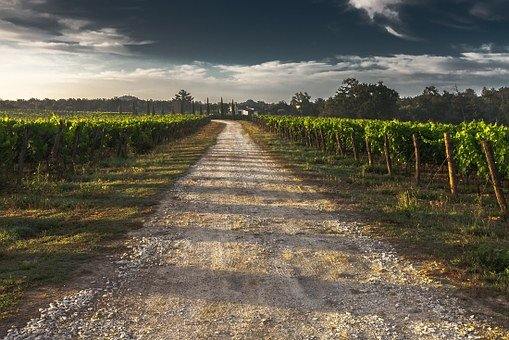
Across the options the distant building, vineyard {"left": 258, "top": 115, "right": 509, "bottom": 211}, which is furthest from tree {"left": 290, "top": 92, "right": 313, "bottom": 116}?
vineyard {"left": 258, "top": 115, "right": 509, "bottom": 211}

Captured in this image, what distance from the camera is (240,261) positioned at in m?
8.18

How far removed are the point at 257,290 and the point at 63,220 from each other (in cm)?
658

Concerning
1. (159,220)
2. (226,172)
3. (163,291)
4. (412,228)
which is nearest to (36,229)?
(159,220)

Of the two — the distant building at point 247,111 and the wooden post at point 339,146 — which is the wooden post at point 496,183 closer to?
the wooden post at point 339,146

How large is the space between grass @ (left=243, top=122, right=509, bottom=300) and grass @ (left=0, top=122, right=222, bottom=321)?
6.20 meters

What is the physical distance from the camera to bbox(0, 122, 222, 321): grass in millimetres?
7547

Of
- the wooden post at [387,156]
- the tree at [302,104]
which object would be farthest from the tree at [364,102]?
the wooden post at [387,156]

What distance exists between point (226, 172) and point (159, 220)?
9.22 meters

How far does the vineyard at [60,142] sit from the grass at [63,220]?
158 cm

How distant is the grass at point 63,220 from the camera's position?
7.55 metres

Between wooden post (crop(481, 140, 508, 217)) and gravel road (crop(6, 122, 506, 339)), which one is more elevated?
wooden post (crop(481, 140, 508, 217))

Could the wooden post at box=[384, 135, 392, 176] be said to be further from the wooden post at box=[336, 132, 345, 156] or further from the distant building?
the distant building

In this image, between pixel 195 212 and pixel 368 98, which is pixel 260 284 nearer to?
pixel 195 212

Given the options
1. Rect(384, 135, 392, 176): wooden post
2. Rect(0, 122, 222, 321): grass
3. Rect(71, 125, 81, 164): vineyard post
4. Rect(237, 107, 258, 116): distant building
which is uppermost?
Rect(237, 107, 258, 116): distant building
